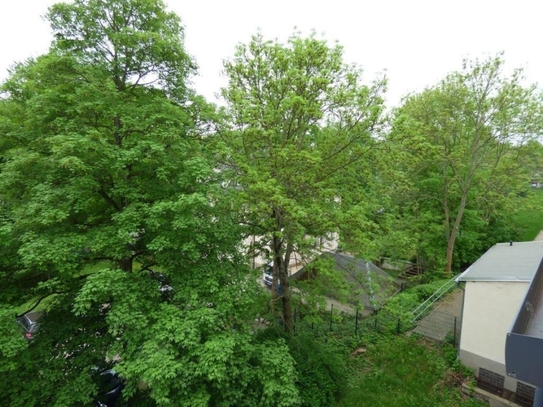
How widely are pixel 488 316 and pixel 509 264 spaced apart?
2.16 meters

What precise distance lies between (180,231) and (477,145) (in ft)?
51.3

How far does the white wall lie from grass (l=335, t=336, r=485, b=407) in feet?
2.82

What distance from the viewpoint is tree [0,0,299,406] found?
5137 millimetres

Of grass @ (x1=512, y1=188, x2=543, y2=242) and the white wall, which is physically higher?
grass @ (x1=512, y1=188, x2=543, y2=242)

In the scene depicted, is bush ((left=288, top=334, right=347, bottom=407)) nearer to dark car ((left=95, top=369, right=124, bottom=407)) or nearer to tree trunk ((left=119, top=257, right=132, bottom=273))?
tree trunk ((left=119, top=257, right=132, bottom=273))

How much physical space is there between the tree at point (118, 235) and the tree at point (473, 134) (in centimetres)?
986

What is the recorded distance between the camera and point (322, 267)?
7223mm

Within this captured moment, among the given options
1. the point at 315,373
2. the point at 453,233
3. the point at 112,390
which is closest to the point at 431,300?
the point at 453,233

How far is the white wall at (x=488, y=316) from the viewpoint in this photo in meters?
7.72

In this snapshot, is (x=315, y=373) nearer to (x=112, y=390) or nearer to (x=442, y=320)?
(x=112, y=390)

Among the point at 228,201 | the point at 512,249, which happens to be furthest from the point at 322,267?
the point at 512,249

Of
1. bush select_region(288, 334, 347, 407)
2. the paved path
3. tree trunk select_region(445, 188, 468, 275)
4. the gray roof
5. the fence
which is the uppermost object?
tree trunk select_region(445, 188, 468, 275)

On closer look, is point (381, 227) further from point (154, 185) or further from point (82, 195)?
point (82, 195)

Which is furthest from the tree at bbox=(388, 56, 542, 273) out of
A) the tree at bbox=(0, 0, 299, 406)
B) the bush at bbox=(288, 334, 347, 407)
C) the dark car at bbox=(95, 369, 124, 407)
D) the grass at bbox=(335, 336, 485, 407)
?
the dark car at bbox=(95, 369, 124, 407)
